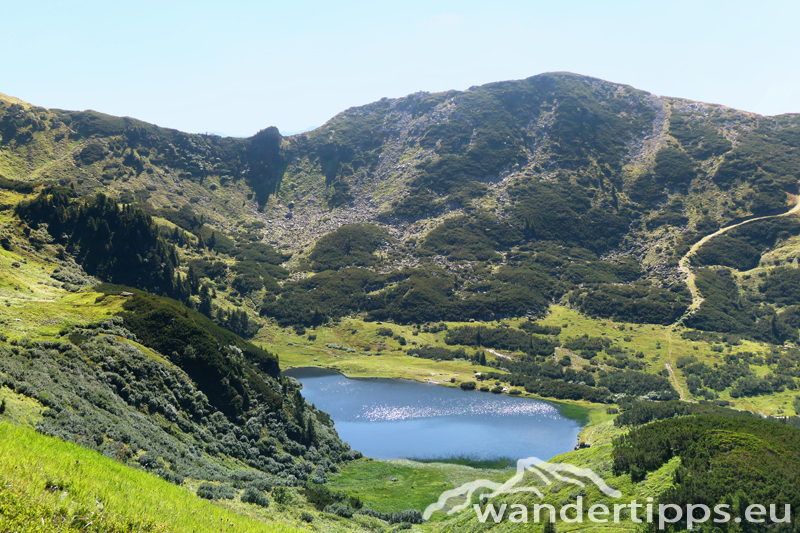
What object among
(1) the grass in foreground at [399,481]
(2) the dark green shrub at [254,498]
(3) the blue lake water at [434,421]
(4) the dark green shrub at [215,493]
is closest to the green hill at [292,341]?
(4) the dark green shrub at [215,493]

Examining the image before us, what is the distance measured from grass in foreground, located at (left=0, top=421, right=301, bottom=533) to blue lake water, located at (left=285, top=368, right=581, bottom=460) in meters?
59.1

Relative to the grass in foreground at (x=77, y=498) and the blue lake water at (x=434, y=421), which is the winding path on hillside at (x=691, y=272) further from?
the grass in foreground at (x=77, y=498)

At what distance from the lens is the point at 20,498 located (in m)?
8.09

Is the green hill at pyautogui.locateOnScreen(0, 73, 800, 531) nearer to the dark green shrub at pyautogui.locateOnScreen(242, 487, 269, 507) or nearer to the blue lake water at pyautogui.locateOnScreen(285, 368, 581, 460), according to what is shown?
the dark green shrub at pyautogui.locateOnScreen(242, 487, 269, 507)

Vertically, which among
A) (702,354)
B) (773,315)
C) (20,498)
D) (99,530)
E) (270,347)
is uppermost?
(20,498)

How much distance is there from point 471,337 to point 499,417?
6659 cm

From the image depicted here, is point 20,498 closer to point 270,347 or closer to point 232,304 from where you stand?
point 270,347

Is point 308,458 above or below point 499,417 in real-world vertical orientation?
above

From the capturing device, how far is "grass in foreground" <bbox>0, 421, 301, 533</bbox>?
317 inches

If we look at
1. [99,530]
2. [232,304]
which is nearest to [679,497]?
[99,530]

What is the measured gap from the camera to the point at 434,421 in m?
88.5

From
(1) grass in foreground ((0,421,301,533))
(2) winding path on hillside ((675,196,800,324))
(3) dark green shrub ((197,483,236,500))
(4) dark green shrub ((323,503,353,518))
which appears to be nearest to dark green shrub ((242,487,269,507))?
(3) dark green shrub ((197,483,236,500))

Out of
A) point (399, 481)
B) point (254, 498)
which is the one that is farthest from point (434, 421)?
point (254, 498)

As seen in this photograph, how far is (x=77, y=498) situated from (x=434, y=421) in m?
85.3
